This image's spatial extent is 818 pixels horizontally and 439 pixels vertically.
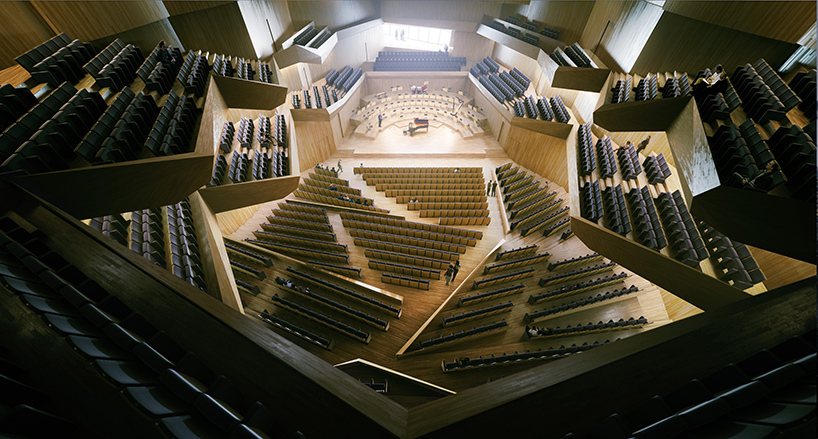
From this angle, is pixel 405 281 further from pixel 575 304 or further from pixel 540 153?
pixel 540 153

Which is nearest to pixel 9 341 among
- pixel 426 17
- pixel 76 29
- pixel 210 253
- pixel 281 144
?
pixel 210 253

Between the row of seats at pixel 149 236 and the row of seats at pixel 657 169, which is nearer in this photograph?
the row of seats at pixel 149 236

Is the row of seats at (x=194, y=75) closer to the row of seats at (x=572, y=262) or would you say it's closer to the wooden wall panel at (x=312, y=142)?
the wooden wall panel at (x=312, y=142)

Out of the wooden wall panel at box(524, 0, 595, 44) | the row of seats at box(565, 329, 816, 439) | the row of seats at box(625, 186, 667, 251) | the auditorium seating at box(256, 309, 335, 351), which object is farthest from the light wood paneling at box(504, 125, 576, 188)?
the auditorium seating at box(256, 309, 335, 351)

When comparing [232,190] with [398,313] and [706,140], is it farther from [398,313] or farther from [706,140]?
[706,140]

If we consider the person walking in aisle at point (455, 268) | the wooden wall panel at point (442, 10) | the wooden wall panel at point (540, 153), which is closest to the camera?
the person walking in aisle at point (455, 268)

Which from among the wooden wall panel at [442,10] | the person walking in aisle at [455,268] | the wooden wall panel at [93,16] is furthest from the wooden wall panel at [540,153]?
the wooden wall panel at [93,16]

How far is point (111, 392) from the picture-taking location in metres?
0.65

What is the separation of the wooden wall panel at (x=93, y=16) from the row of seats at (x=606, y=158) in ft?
16.8

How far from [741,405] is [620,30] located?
4466mm

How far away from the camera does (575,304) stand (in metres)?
2.43

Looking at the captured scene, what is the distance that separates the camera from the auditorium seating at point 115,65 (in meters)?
1.92

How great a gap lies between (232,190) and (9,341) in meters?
1.89

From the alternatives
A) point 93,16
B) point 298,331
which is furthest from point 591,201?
point 93,16
